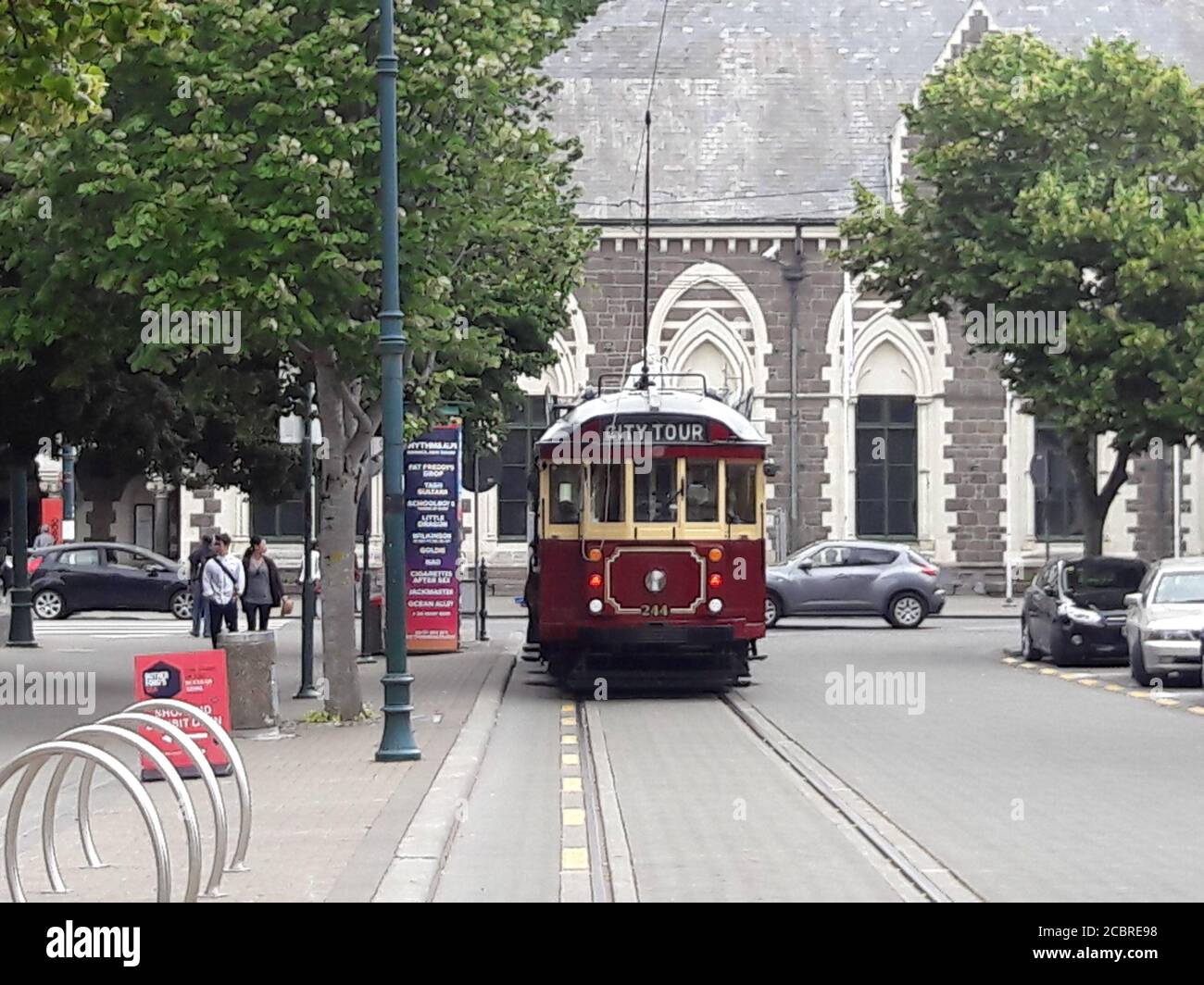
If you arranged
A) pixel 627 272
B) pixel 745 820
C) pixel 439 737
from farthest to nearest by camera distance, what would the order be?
pixel 627 272 → pixel 439 737 → pixel 745 820

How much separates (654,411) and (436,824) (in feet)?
40.0

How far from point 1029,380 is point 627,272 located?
66.5 feet

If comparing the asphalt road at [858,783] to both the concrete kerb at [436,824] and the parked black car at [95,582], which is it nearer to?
the concrete kerb at [436,824]

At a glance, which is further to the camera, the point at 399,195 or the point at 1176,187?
the point at 1176,187

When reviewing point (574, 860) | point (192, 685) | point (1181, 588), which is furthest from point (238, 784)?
point (1181, 588)

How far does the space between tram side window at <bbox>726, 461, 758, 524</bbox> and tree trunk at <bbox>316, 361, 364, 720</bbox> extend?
193 inches

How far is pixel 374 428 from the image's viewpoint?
22875 millimetres

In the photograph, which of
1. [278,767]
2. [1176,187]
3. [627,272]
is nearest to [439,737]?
[278,767]

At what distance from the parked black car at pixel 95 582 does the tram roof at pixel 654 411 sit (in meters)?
19.0

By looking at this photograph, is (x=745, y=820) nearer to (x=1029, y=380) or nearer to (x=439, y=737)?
(x=439, y=737)

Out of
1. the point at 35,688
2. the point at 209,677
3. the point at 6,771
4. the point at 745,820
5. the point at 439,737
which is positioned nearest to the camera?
the point at 6,771

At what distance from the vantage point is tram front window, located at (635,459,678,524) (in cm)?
2495

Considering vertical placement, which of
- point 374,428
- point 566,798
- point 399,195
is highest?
point 399,195
